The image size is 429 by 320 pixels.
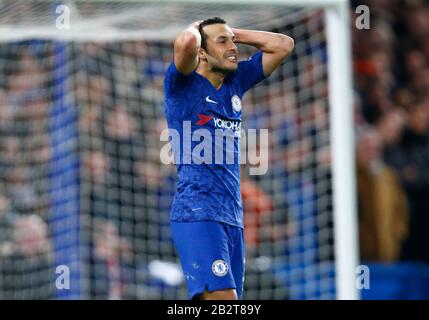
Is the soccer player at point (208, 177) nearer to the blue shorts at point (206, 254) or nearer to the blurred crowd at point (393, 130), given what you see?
the blue shorts at point (206, 254)

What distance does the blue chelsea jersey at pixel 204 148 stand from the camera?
604 cm

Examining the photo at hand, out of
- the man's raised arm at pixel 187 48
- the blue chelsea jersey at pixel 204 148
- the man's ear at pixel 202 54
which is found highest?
the man's ear at pixel 202 54

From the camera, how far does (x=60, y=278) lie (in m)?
8.84

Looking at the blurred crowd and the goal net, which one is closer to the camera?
the goal net

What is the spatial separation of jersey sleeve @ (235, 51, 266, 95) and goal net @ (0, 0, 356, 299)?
99.7 inches

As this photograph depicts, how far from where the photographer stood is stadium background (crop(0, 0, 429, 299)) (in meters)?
9.28

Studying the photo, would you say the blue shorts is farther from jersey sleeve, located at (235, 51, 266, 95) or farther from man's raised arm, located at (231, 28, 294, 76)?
man's raised arm, located at (231, 28, 294, 76)

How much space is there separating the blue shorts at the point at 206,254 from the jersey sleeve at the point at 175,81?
0.67 m

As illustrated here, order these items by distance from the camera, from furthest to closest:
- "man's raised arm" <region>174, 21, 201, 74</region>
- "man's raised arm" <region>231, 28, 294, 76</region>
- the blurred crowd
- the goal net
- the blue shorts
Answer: the blurred crowd
the goal net
"man's raised arm" <region>231, 28, 294, 76</region>
the blue shorts
"man's raised arm" <region>174, 21, 201, 74</region>

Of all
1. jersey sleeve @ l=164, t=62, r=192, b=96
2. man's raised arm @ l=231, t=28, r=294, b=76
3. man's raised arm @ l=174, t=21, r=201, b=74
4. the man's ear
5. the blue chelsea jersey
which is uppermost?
man's raised arm @ l=231, t=28, r=294, b=76

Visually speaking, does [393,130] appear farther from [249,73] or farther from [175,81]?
[175,81]

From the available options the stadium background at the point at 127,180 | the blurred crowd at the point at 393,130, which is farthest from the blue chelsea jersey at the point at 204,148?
the blurred crowd at the point at 393,130

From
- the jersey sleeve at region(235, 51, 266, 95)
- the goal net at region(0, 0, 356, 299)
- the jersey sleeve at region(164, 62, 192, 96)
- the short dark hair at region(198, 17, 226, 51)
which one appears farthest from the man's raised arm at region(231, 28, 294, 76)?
the goal net at region(0, 0, 356, 299)
